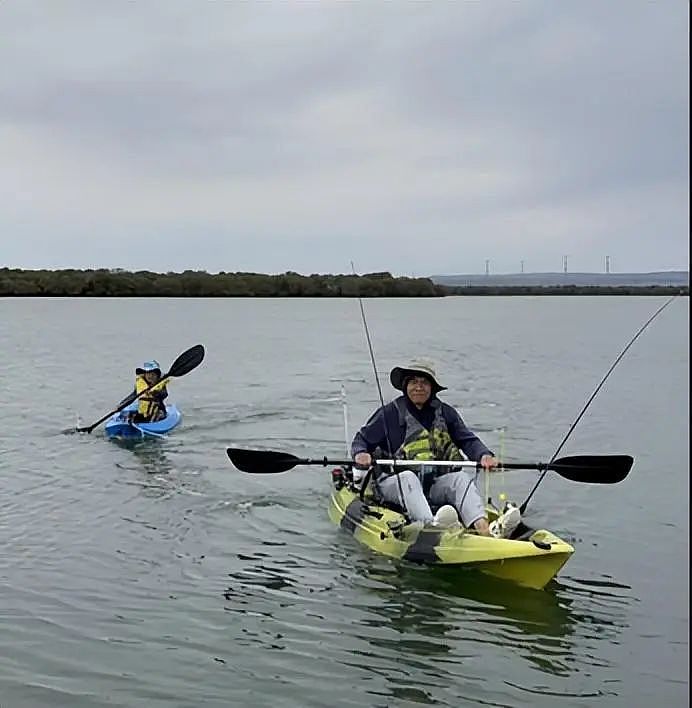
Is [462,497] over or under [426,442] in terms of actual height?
under

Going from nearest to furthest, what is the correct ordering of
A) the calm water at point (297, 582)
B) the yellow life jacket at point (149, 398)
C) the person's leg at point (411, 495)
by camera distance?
the calm water at point (297, 582) → the person's leg at point (411, 495) → the yellow life jacket at point (149, 398)

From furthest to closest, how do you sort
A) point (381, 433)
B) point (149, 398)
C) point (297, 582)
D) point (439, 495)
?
point (149, 398), point (381, 433), point (439, 495), point (297, 582)

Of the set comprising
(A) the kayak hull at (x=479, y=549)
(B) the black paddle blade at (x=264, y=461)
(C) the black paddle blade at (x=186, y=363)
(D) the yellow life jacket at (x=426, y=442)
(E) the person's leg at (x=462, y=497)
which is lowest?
(A) the kayak hull at (x=479, y=549)

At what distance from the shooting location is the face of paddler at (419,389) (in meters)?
7.75

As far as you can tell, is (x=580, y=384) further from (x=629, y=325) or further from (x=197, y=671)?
(x=629, y=325)

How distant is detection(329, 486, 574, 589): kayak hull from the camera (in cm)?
662

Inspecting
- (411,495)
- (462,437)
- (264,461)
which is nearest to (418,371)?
(462,437)

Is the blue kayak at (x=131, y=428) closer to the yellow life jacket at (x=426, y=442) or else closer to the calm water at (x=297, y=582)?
the calm water at (x=297, y=582)

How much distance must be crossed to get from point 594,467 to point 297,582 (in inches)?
A: 93.6

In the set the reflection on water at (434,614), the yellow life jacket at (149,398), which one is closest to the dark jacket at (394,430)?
the reflection on water at (434,614)

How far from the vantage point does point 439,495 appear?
762 cm

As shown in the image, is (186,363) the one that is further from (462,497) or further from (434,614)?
(434,614)

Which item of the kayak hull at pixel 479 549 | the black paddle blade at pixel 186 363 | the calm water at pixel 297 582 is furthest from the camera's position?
the black paddle blade at pixel 186 363

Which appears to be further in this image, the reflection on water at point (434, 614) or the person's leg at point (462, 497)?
the person's leg at point (462, 497)
